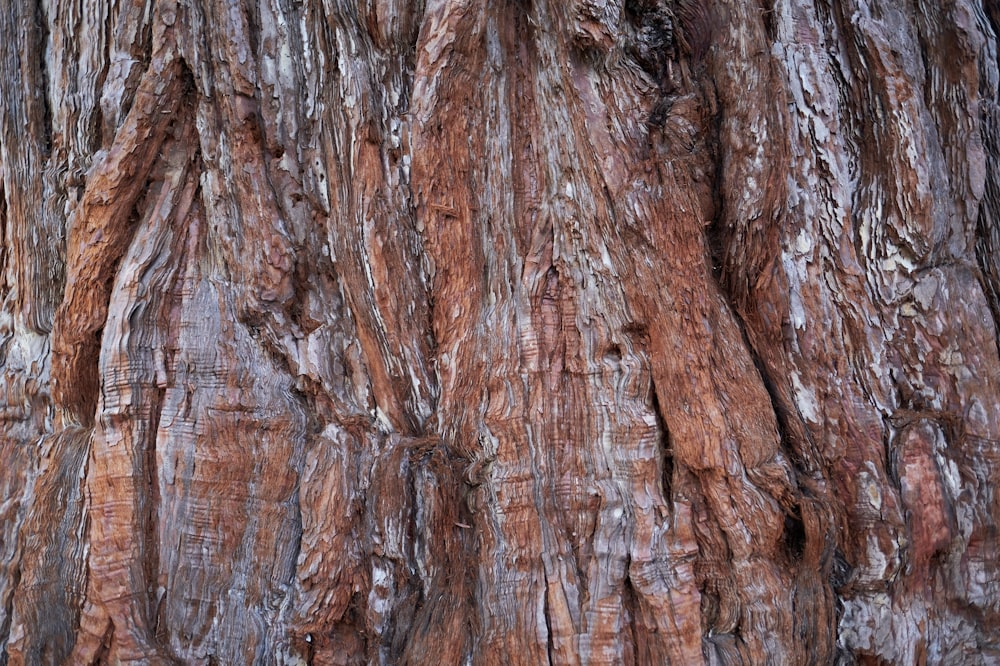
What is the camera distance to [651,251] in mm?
2432

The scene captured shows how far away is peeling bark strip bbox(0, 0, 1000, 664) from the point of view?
2332 millimetres

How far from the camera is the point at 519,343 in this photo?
2.43 m

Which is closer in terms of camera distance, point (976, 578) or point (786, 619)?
point (786, 619)

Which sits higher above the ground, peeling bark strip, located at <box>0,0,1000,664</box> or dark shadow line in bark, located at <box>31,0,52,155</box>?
dark shadow line in bark, located at <box>31,0,52,155</box>

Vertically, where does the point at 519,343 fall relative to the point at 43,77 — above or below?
below

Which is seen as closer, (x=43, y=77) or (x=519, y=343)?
(x=519, y=343)

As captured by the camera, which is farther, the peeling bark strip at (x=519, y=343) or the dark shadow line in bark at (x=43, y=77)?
the dark shadow line in bark at (x=43, y=77)

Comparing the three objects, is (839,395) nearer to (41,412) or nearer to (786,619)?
(786,619)

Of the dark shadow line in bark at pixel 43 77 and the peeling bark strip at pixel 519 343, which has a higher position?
the dark shadow line in bark at pixel 43 77

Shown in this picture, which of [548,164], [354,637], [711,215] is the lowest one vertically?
[354,637]

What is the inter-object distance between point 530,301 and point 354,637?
1.18m

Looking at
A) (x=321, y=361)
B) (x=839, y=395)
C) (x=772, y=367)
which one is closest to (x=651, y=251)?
(x=772, y=367)

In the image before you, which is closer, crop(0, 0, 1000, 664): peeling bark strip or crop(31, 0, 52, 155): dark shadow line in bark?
crop(0, 0, 1000, 664): peeling bark strip

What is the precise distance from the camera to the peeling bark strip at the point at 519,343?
233 cm
